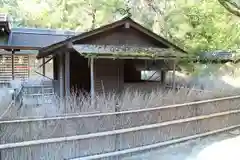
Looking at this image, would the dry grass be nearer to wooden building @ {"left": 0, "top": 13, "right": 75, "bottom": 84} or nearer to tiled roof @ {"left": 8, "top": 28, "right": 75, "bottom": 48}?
wooden building @ {"left": 0, "top": 13, "right": 75, "bottom": 84}

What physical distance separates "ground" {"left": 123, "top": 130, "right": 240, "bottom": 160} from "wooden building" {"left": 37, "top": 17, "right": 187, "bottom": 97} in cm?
439

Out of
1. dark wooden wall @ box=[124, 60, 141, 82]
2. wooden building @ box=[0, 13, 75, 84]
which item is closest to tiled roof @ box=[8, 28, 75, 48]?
wooden building @ box=[0, 13, 75, 84]

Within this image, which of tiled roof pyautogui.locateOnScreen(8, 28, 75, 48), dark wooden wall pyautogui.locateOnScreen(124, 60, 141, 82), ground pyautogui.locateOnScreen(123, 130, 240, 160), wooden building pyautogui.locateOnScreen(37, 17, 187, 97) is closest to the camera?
ground pyautogui.locateOnScreen(123, 130, 240, 160)

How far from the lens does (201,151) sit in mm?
6609

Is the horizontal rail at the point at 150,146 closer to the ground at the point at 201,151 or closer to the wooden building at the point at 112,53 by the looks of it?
the ground at the point at 201,151

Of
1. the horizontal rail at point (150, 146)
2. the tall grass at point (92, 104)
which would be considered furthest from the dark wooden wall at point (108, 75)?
the tall grass at point (92, 104)

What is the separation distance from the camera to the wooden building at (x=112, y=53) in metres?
10.9

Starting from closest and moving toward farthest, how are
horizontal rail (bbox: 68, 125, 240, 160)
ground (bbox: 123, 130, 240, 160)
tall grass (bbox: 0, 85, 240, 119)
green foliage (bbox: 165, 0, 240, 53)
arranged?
tall grass (bbox: 0, 85, 240, 119) → horizontal rail (bbox: 68, 125, 240, 160) → ground (bbox: 123, 130, 240, 160) → green foliage (bbox: 165, 0, 240, 53)

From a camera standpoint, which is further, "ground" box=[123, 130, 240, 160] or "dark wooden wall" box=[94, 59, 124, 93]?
"dark wooden wall" box=[94, 59, 124, 93]

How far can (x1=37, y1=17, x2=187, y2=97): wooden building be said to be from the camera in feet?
35.7

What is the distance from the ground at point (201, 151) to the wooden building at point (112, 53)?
14.4 ft

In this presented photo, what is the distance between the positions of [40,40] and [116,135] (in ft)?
46.3

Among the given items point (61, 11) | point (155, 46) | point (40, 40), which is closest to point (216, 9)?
point (155, 46)

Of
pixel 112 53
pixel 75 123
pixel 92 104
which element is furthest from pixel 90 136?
pixel 112 53
